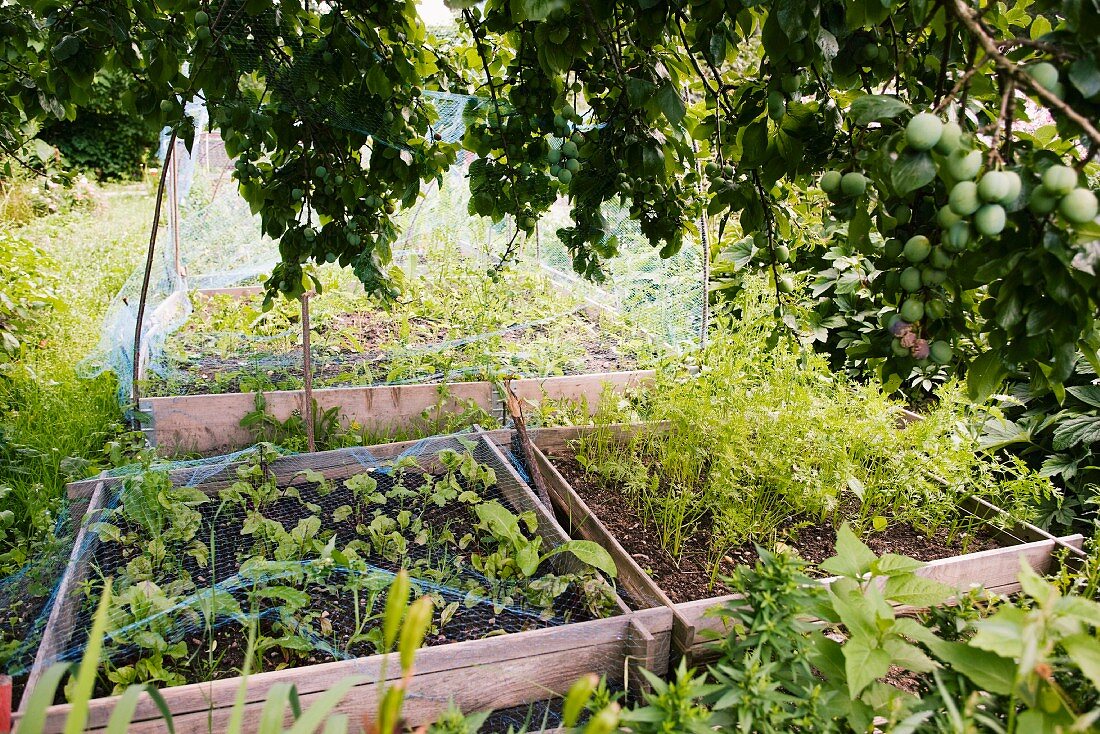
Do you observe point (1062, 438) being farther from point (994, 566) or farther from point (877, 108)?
point (877, 108)

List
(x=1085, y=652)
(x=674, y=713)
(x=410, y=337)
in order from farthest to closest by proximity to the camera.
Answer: (x=410, y=337) → (x=674, y=713) → (x=1085, y=652)

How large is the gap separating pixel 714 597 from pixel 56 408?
3160 millimetres

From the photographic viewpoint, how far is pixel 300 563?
1.98 metres

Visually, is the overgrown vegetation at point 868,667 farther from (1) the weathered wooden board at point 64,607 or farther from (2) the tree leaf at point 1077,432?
(2) the tree leaf at point 1077,432

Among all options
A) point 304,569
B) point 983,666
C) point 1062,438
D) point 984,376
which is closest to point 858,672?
point 983,666

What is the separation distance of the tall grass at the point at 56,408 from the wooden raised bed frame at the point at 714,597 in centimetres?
161

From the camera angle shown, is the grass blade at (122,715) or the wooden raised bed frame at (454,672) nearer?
the grass blade at (122,715)

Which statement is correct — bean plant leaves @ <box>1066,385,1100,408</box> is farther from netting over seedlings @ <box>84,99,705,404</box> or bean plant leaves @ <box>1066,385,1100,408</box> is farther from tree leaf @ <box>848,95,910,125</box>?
tree leaf @ <box>848,95,910,125</box>

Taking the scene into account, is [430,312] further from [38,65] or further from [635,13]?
[635,13]

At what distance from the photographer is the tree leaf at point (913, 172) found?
1.00 metres

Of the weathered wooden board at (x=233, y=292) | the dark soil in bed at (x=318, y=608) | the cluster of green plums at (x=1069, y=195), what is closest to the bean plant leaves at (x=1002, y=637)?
the cluster of green plums at (x=1069, y=195)

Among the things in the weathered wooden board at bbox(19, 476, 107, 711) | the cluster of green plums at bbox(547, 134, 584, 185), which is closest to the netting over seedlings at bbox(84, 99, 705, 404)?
the cluster of green plums at bbox(547, 134, 584, 185)

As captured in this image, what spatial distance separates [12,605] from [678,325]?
10.8ft

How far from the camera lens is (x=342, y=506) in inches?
94.6
